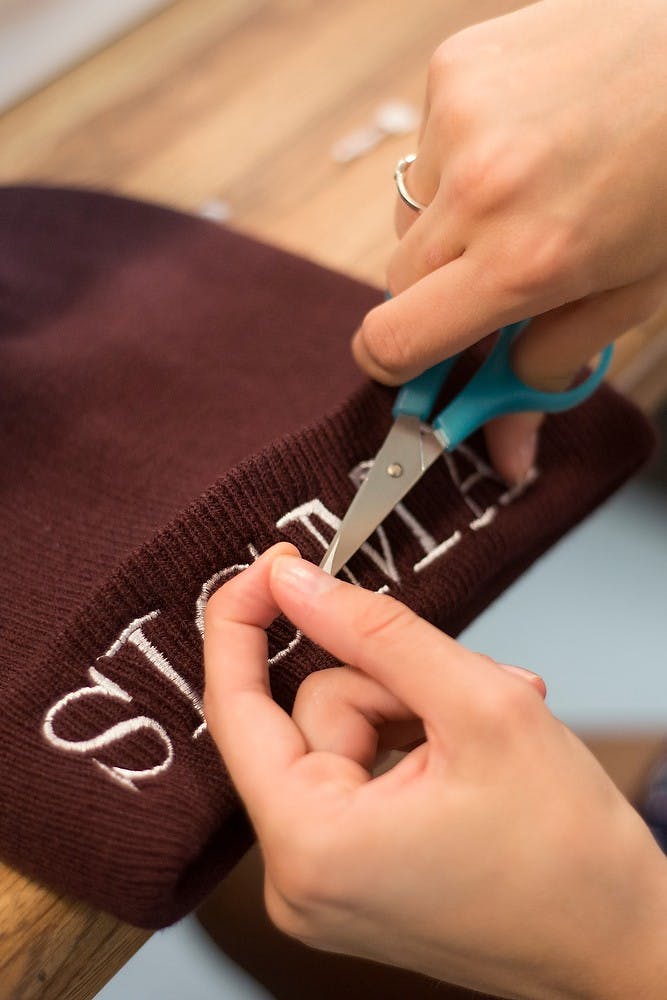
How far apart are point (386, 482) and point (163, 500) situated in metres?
0.11

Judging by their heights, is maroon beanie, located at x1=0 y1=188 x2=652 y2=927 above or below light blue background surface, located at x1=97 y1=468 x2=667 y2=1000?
above

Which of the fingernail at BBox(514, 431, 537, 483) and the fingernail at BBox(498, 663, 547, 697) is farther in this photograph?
the fingernail at BBox(514, 431, 537, 483)

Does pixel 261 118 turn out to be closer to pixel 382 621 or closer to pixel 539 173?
pixel 539 173

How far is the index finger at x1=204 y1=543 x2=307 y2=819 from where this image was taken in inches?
12.6

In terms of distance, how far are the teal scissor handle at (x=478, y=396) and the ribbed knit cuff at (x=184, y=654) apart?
0.06 ft

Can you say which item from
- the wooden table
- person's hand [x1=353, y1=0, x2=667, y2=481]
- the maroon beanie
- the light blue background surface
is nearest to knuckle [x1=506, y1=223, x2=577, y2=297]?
person's hand [x1=353, y1=0, x2=667, y2=481]

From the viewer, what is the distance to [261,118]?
2.29 feet

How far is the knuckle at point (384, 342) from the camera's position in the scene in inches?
16.7

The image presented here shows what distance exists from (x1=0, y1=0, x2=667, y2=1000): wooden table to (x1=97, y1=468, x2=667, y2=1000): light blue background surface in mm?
239

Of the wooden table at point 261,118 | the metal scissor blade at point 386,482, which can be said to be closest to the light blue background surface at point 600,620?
the wooden table at point 261,118

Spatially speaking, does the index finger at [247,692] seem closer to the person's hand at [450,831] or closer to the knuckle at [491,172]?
Result: the person's hand at [450,831]

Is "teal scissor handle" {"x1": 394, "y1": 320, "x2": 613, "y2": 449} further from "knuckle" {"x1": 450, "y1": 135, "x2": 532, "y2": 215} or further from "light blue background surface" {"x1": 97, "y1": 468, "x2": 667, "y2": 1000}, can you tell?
"light blue background surface" {"x1": 97, "y1": 468, "x2": 667, "y2": 1000}

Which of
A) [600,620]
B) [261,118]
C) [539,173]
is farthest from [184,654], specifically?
[600,620]

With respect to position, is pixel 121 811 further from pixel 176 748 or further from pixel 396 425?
pixel 396 425
